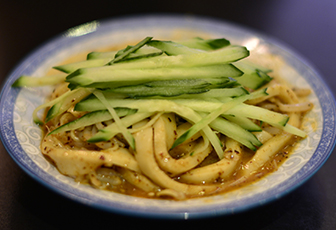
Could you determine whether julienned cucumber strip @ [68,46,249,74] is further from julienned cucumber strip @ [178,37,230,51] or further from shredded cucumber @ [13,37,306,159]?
julienned cucumber strip @ [178,37,230,51]

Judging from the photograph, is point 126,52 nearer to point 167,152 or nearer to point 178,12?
point 167,152

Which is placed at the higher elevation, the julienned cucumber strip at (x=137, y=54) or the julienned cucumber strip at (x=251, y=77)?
the julienned cucumber strip at (x=137, y=54)

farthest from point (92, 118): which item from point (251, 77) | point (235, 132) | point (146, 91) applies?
point (251, 77)

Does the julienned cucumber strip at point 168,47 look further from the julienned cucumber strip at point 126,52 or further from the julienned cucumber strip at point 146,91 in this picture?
the julienned cucumber strip at point 146,91

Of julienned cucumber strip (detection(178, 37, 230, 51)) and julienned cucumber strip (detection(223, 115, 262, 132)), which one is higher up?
julienned cucumber strip (detection(178, 37, 230, 51))

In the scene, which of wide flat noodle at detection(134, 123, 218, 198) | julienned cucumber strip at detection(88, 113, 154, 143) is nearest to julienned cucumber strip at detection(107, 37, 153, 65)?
julienned cucumber strip at detection(88, 113, 154, 143)

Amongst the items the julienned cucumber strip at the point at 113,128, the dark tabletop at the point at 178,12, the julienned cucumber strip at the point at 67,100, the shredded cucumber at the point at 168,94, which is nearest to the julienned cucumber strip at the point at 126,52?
the shredded cucumber at the point at 168,94
